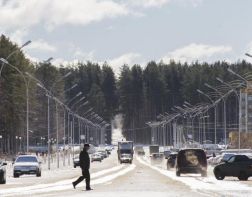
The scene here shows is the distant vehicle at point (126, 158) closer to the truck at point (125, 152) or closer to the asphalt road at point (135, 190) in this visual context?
the truck at point (125, 152)

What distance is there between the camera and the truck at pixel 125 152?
138 m

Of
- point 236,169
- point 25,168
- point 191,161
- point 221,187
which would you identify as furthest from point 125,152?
point 221,187

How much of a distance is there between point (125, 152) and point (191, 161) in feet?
264

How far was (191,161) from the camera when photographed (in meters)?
61.8

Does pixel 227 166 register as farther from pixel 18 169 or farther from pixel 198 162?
pixel 18 169

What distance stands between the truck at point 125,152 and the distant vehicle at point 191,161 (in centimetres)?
7416

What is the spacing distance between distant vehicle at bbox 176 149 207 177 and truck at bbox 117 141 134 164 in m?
74.2

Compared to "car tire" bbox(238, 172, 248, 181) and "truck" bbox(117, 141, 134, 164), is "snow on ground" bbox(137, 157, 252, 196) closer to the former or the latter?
"car tire" bbox(238, 172, 248, 181)

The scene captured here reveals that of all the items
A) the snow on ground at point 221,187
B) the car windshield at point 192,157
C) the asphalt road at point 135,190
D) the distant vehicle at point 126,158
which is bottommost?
the distant vehicle at point 126,158

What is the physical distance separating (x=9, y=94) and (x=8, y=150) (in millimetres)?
18529

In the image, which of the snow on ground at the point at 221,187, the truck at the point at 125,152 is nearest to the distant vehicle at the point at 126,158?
the truck at the point at 125,152

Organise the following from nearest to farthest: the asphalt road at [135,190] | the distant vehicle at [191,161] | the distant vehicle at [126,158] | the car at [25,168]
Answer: the asphalt road at [135,190] < the distant vehicle at [191,161] < the car at [25,168] < the distant vehicle at [126,158]

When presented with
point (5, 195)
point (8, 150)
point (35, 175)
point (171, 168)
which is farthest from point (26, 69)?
point (5, 195)

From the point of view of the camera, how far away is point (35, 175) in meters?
66.2
